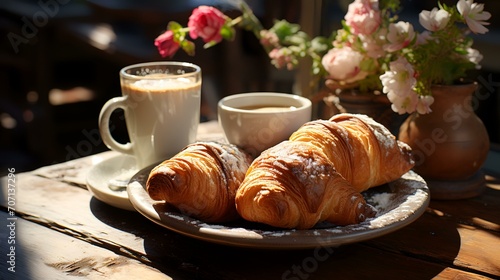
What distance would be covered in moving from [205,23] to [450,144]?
1.75 ft

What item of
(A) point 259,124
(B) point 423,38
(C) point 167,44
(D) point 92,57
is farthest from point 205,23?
(D) point 92,57

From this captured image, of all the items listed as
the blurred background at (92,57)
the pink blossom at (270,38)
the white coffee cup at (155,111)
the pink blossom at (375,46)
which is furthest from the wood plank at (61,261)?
the blurred background at (92,57)

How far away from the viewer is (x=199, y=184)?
2.79 ft

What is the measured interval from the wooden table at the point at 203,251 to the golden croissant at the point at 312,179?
0.06 m

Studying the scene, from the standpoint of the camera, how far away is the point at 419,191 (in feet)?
3.11

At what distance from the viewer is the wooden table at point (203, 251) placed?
82 centimetres

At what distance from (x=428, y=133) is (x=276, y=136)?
26 centimetres

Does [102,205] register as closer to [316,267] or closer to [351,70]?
[316,267]

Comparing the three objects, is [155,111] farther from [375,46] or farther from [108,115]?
[375,46]

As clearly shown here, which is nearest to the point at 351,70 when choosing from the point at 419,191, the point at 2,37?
the point at 419,191

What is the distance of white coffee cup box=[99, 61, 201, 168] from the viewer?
1132mm

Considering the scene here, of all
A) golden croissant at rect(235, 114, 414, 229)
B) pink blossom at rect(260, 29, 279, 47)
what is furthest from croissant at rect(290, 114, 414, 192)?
pink blossom at rect(260, 29, 279, 47)

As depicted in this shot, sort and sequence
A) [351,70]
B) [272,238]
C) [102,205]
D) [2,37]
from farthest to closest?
[2,37]
[351,70]
[102,205]
[272,238]

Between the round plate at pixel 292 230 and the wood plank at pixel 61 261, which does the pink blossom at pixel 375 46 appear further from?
the wood plank at pixel 61 261
